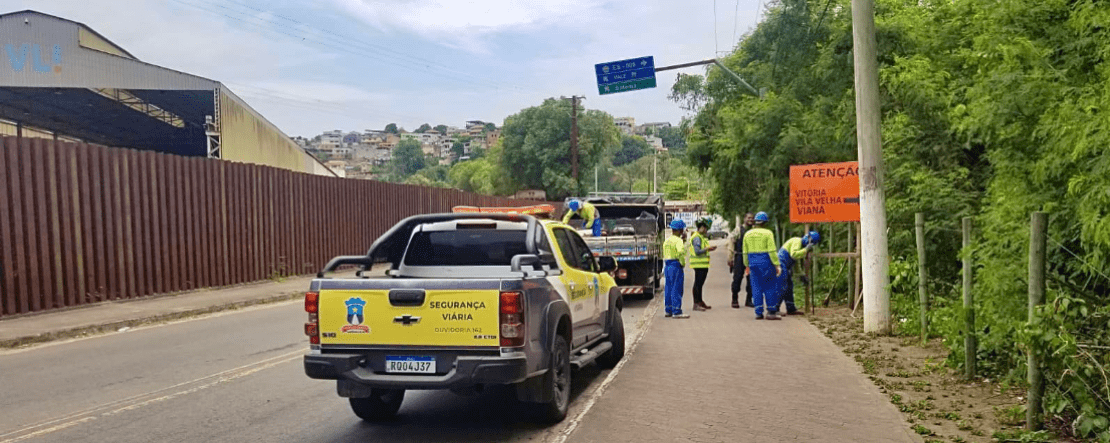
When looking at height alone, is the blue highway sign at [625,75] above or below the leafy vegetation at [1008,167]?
above

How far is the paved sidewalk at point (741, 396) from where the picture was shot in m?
6.66

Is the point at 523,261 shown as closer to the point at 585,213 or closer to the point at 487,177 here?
the point at 585,213

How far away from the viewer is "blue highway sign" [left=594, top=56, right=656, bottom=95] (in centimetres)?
2455

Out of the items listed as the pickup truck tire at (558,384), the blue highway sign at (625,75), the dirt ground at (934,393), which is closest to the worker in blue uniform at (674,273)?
the dirt ground at (934,393)

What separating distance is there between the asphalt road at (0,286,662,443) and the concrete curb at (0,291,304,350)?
0.34m

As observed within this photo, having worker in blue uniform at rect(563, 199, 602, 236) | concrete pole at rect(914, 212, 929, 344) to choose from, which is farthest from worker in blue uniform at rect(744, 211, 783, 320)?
worker in blue uniform at rect(563, 199, 602, 236)

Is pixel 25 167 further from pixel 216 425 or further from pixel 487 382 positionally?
pixel 487 382

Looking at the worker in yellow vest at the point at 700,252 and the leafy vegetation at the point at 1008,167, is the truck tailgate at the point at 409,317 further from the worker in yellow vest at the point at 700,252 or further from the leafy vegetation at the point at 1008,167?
the worker in yellow vest at the point at 700,252

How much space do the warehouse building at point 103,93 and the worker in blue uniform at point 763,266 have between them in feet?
70.5

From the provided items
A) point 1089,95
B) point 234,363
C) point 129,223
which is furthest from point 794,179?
point 129,223

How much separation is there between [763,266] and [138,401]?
9.56 m

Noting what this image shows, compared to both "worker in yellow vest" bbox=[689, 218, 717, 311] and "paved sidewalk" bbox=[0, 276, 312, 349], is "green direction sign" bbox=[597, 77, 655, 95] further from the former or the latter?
"paved sidewalk" bbox=[0, 276, 312, 349]

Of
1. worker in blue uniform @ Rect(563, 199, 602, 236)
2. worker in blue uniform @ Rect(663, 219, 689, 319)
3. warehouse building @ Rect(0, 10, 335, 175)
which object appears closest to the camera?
worker in blue uniform @ Rect(663, 219, 689, 319)

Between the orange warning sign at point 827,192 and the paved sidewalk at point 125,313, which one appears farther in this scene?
the orange warning sign at point 827,192
